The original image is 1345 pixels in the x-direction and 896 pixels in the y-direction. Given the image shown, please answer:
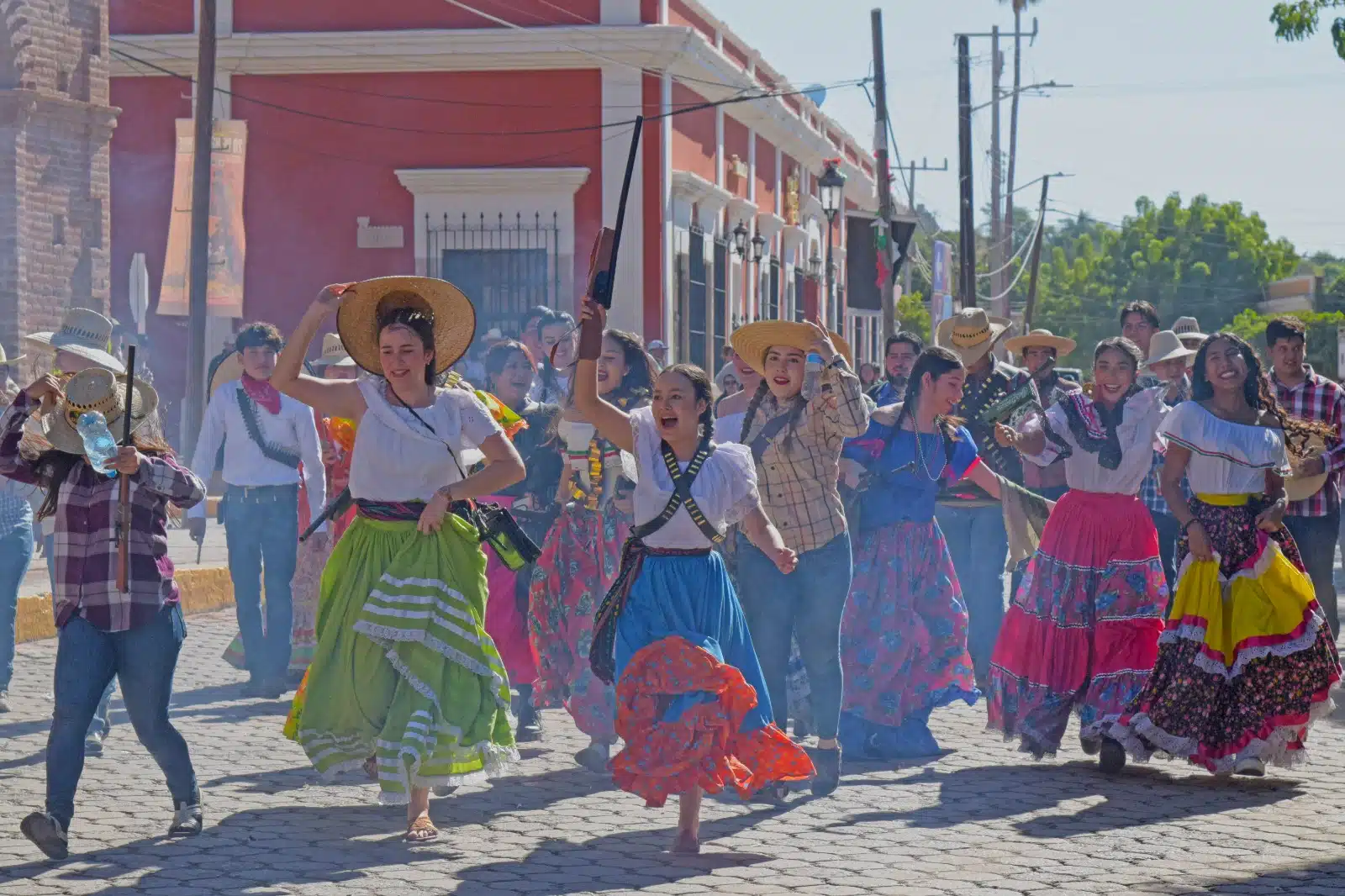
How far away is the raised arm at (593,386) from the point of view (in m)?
→ 6.77

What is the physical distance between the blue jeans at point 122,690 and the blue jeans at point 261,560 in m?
3.74

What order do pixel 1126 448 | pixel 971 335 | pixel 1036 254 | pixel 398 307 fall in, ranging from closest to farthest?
1. pixel 398 307
2. pixel 1126 448
3. pixel 971 335
4. pixel 1036 254

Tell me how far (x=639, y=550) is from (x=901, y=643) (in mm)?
2441

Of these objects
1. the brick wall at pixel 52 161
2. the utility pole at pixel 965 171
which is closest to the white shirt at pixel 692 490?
the brick wall at pixel 52 161

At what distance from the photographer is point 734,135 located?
3341 centimetres

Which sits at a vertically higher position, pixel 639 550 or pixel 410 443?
pixel 410 443

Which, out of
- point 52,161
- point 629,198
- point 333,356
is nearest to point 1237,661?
point 333,356

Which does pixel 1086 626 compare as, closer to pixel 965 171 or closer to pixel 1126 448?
pixel 1126 448

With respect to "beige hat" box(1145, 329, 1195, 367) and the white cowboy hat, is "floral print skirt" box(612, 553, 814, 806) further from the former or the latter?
"beige hat" box(1145, 329, 1195, 367)

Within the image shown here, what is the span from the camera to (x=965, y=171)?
39.2m

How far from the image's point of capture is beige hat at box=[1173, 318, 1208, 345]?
13000mm

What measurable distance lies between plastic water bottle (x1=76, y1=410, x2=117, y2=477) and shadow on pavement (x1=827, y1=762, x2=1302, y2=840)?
2.79 meters

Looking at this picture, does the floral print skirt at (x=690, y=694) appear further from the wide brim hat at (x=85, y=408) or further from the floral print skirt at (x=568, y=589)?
the floral print skirt at (x=568, y=589)

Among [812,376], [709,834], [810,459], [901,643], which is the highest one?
[812,376]
